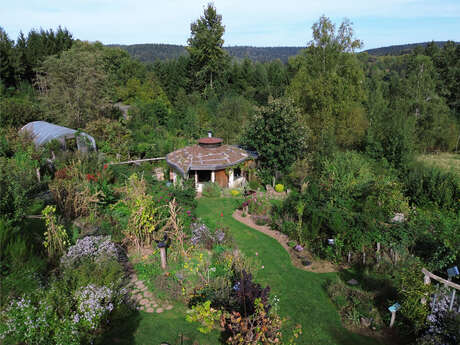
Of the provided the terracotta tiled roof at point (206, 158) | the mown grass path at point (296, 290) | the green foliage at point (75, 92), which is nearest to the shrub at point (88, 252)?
the mown grass path at point (296, 290)

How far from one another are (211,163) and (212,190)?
1.29 meters

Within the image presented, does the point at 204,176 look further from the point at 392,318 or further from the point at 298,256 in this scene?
the point at 392,318

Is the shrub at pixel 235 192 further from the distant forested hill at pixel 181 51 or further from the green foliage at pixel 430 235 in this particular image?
the distant forested hill at pixel 181 51

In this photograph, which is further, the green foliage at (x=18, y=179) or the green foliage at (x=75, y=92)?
the green foliage at (x=75, y=92)

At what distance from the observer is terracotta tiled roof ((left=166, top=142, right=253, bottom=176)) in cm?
1360

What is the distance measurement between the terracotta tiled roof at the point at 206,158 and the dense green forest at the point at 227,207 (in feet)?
3.10

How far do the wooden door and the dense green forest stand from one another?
3.53 feet

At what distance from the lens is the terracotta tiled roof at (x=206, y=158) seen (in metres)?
13.6

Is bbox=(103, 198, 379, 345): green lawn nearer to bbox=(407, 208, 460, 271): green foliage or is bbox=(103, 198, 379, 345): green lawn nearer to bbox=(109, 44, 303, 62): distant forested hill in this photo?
bbox=(407, 208, 460, 271): green foliage

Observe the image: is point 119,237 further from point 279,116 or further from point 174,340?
point 279,116

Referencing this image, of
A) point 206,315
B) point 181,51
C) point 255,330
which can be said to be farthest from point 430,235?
point 181,51

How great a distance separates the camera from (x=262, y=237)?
9602 mm

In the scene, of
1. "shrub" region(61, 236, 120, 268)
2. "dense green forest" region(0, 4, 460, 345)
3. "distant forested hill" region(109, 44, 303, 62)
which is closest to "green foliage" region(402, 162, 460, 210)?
"dense green forest" region(0, 4, 460, 345)

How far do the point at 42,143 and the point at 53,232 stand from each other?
35.0ft
